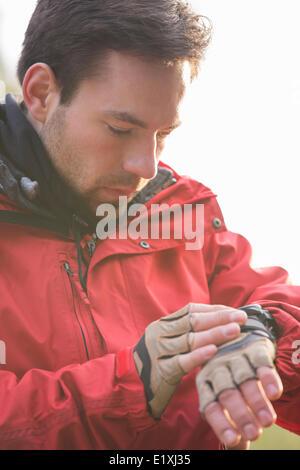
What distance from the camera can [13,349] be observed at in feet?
5.75

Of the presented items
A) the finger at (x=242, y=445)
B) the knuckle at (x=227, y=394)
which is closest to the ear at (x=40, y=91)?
the knuckle at (x=227, y=394)

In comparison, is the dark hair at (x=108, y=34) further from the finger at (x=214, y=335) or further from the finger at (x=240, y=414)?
the finger at (x=240, y=414)

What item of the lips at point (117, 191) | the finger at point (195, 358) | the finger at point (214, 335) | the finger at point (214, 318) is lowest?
the finger at point (195, 358)

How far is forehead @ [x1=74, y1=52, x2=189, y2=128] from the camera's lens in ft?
6.16

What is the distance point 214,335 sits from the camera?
1.53 meters

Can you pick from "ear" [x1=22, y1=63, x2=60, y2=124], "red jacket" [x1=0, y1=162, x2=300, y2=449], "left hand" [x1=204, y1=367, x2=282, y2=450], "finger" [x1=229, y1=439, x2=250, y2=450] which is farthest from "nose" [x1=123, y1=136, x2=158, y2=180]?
"finger" [x1=229, y1=439, x2=250, y2=450]

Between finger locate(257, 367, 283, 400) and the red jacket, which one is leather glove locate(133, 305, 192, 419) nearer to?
the red jacket

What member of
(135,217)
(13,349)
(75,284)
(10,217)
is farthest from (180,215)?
(13,349)

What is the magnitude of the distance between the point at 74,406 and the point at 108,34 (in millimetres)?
1459

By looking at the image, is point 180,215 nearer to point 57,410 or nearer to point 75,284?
point 75,284

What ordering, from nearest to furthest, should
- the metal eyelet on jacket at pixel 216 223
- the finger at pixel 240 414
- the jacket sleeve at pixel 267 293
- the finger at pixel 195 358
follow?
1. the finger at pixel 240 414
2. the finger at pixel 195 358
3. the jacket sleeve at pixel 267 293
4. the metal eyelet on jacket at pixel 216 223

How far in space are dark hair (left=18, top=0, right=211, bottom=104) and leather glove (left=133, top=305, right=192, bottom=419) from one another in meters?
1.06

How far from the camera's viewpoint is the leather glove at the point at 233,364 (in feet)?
4.69

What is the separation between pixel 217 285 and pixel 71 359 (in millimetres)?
865
